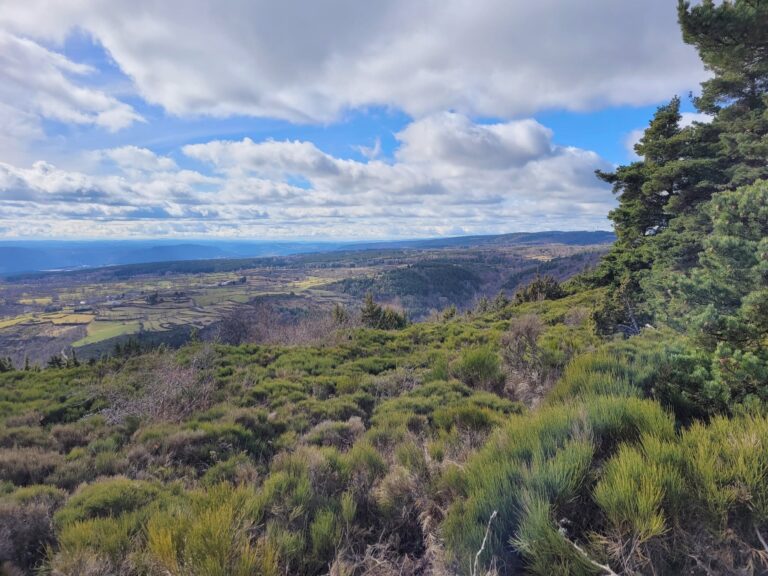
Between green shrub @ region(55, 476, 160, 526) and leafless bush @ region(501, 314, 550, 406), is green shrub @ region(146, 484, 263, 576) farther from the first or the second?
leafless bush @ region(501, 314, 550, 406)

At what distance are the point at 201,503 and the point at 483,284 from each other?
152214mm

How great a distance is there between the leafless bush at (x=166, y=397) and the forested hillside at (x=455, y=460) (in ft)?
0.21

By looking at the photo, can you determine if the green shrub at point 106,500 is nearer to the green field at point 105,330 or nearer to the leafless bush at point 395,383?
the leafless bush at point 395,383

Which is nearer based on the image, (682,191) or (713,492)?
(713,492)

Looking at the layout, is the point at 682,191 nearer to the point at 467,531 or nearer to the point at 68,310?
the point at 467,531

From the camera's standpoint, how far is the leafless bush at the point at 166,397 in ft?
25.2

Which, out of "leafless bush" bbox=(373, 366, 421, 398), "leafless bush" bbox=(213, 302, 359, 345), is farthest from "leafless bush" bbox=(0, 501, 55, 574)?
"leafless bush" bbox=(213, 302, 359, 345)

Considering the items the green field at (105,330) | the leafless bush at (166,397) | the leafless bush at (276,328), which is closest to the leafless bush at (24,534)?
the leafless bush at (166,397)

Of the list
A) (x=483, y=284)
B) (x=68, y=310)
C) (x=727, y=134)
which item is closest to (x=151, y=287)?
(x=68, y=310)

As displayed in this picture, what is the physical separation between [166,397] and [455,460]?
22.6 ft

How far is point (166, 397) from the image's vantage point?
812 centimetres

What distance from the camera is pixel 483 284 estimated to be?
492 feet

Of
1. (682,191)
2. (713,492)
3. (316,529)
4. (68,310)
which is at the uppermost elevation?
(682,191)

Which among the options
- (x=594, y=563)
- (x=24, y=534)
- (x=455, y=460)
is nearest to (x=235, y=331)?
(x=24, y=534)
